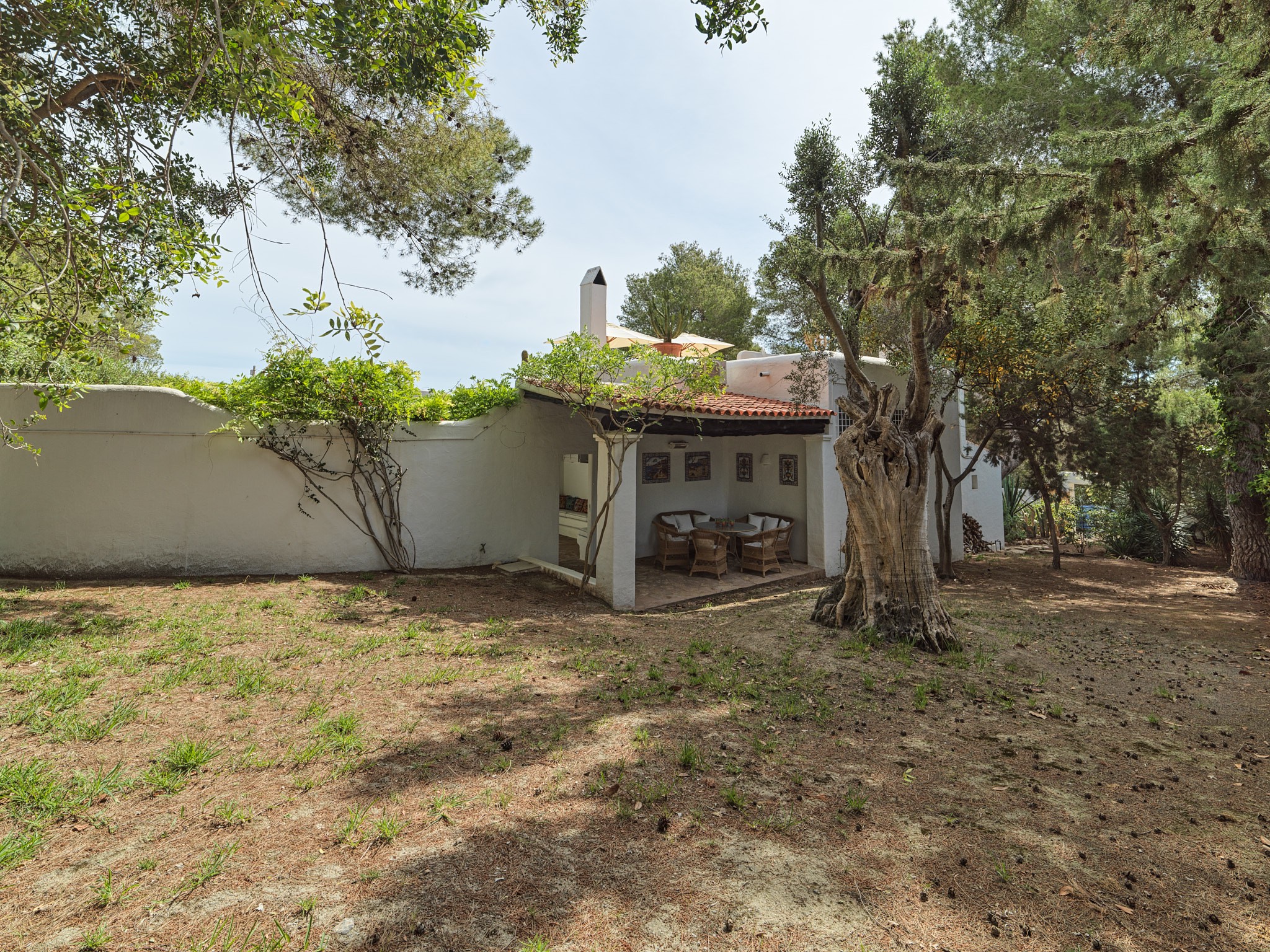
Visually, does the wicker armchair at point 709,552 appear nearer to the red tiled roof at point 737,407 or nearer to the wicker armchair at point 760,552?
the wicker armchair at point 760,552

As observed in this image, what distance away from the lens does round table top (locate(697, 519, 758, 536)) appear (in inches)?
484

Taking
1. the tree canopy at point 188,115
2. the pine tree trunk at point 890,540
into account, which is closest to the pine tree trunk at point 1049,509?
Result: the pine tree trunk at point 890,540

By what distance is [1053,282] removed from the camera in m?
6.25

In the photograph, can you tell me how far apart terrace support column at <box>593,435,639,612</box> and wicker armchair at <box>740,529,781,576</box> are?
3.54 m

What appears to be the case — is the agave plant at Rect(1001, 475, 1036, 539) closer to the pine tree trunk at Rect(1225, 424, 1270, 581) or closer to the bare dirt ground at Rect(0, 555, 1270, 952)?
the pine tree trunk at Rect(1225, 424, 1270, 581)

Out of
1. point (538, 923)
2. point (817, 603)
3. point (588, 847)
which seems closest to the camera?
point (538, 923)

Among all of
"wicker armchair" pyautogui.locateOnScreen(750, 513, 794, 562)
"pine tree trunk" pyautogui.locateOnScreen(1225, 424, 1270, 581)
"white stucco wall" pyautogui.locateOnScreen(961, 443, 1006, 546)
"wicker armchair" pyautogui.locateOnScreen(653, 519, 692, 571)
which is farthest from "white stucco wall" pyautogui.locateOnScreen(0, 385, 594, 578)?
"pine tree trunk" pyautogui.locateOnScreen(1225, 424, 1270, 581)

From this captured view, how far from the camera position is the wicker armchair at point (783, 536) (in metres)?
12.3

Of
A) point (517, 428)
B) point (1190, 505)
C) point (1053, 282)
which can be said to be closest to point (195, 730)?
point (517, 428)

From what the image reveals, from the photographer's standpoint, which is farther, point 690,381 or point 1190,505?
point 1190,505

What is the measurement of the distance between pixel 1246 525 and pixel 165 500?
1828 cm

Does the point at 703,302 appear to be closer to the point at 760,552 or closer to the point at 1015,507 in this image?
the point at 1015,507

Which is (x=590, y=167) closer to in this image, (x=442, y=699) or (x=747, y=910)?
(x=442, y=699)

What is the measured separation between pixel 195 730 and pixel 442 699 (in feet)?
5.05
